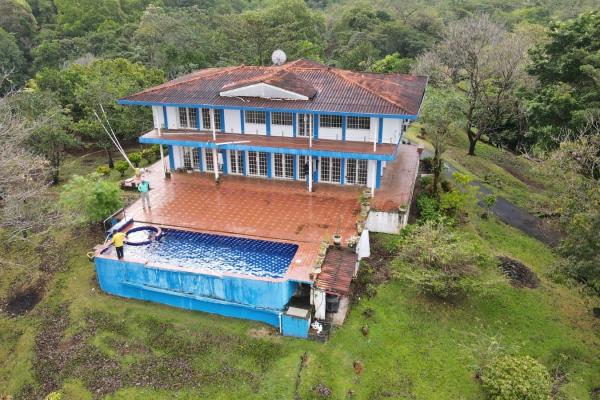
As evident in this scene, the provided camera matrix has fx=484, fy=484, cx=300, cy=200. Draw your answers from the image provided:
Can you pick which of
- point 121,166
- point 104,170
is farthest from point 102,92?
point 121,166

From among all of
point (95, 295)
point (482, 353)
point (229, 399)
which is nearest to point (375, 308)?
point (482, 353)

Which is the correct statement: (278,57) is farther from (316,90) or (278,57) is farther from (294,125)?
(294,125)

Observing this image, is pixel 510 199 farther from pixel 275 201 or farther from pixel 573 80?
pixel 275 201

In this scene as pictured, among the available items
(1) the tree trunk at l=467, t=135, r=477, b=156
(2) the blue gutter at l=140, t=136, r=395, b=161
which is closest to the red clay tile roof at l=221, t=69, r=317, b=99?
(2) the blue gutter at l=140, t=136, r=395, b=161

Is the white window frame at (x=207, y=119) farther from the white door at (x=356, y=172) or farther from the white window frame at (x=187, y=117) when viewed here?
the white door at (x=356, y=172)

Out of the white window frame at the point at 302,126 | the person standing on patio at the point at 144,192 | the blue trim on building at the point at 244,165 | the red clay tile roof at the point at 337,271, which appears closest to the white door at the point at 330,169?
the white window frame at the point at 302,126

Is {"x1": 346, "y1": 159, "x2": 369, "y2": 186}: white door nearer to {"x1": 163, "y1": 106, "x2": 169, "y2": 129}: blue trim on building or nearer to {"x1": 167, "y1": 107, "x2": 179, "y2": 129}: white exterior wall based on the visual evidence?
{"x1": 167, "y1": 107, "x2": 179, "y2": 129}: white exterior wall
